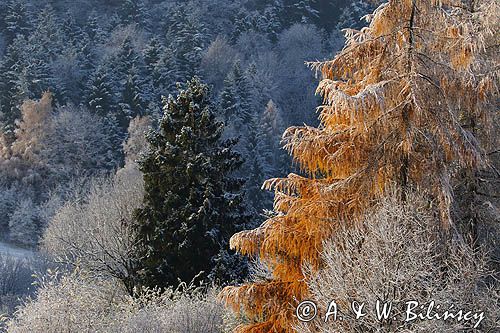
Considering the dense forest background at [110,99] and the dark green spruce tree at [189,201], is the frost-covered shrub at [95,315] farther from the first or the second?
the dense forest background at [110,99]

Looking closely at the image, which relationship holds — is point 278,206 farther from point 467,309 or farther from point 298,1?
point 298,1

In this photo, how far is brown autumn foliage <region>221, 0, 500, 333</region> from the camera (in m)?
7.14

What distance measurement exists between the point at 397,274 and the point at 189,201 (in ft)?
33.7

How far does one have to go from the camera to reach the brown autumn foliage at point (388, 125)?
7.14 meters

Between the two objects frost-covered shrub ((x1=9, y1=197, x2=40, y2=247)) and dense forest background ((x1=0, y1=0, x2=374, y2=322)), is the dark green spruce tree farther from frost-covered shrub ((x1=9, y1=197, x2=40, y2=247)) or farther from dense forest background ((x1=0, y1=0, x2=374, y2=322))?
frost-covered shrub ((x1=9, y1=197, x2=40, y2=247))

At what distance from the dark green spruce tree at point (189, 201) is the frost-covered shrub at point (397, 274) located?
8.85m

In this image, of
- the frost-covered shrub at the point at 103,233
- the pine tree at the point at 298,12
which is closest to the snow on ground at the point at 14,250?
the frost-covered shrub at the point at 103,233

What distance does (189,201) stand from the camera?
1742 cm

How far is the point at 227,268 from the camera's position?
1694cm

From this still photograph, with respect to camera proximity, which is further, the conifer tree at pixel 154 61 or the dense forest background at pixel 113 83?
the conifer tree at pixel 154 61

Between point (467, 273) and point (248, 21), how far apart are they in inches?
2678

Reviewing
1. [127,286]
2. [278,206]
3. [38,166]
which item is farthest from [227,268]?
[38,166]

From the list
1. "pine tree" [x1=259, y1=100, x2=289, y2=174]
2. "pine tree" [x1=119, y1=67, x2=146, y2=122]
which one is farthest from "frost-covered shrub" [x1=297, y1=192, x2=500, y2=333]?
"pine tree" [x1=119, y1=67, x2=146, y2=122]

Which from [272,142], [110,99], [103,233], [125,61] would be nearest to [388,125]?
[103,233]
